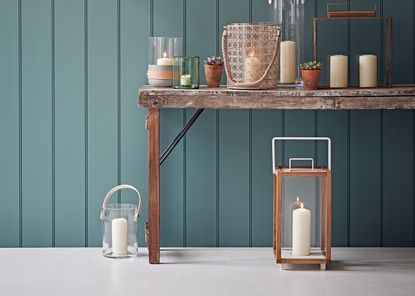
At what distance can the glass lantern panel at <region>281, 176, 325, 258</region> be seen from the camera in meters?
3.44

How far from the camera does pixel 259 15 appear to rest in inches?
148

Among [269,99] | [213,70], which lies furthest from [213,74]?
[269,99]

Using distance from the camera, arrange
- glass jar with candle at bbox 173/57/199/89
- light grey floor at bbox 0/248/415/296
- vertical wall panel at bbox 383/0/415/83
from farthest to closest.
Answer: vertical wall panel at bbox 383/0/415/83 → glass jar with candle at bbox 173/57/199/89 → light grey floor at bbox 0/248/415/296

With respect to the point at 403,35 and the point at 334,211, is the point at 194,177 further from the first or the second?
the point at 403,35

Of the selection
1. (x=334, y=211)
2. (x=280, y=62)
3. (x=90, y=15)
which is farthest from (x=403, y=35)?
(x=90, y=15)

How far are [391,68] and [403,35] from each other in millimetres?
219

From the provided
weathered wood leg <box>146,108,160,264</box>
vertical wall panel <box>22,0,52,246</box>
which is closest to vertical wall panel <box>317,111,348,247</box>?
weathered wood leg <box>146,108,160,264</box>

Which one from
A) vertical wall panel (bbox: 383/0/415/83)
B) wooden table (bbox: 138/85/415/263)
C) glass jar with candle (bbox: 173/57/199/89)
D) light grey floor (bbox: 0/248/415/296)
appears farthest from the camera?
vertical wall panel (bbox: 383/0/415/83)

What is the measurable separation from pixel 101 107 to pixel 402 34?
1.31m

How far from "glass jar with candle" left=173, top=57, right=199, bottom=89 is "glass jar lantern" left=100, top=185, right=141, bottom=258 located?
494 mm

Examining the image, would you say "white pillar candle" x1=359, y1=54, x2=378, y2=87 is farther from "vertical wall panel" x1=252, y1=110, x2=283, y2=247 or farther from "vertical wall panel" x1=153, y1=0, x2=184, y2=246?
"vertical wall panel" x1=153, y1=0, x2=184, y2=246

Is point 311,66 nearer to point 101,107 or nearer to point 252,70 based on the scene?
point 252,70

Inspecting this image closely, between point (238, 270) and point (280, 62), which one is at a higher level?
point (280, 62)

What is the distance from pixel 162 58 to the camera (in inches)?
142
